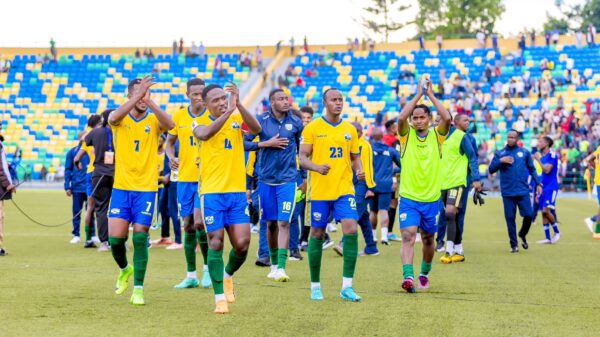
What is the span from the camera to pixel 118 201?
953 cm

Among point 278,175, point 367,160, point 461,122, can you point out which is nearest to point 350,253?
point 278,175

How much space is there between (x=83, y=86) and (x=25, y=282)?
46.5 metres

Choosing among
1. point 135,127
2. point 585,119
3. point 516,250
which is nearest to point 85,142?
point 135,127

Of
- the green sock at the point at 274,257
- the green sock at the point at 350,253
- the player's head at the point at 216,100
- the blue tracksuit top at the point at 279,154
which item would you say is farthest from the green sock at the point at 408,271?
the player's head at the point at 216,100

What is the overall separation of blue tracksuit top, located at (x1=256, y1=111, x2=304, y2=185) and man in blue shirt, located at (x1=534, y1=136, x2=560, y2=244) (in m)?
7.53

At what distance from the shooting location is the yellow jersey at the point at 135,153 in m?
9.55

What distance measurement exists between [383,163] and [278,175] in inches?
200

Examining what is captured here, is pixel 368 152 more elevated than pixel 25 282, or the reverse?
pixel 368 152

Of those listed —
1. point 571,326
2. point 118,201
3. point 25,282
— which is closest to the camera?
point 571,326

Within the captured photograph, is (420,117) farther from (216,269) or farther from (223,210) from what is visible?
(216,269)

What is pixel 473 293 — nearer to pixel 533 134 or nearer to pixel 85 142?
pixel 85 142

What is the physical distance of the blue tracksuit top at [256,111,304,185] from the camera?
11664mm

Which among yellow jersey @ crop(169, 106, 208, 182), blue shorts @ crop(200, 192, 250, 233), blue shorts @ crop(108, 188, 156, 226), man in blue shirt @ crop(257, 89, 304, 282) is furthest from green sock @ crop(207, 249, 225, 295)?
man in blue shirt @ crop(257, 89, 304, 282)

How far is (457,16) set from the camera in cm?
8381
